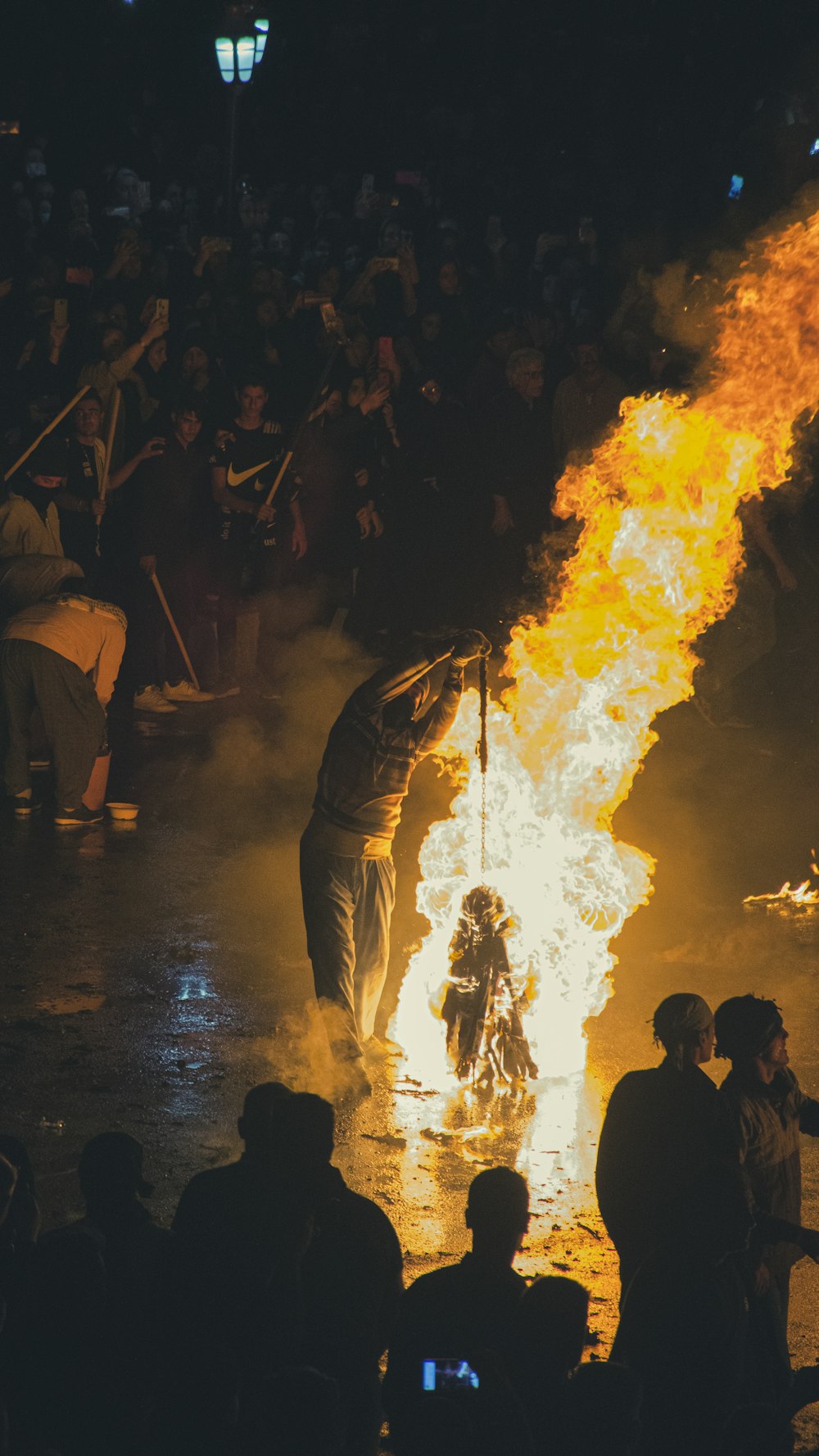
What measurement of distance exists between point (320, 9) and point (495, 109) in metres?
2.95

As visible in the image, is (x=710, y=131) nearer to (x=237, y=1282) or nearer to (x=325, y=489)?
(x=325, y=489)

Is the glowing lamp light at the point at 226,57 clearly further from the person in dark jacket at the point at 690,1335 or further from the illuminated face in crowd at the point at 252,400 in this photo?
the person in dark jacket at the point at 690,1335

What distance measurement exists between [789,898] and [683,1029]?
5.88 m

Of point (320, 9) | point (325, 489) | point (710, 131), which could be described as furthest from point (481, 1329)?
point (320, 9)

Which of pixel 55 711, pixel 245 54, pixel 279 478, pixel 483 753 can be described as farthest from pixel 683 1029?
pixel 245 54

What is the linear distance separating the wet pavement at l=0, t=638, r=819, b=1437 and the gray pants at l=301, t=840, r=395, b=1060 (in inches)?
7.2

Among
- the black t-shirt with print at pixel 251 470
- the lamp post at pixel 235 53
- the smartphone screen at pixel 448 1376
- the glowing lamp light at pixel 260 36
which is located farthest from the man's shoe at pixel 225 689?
the smartphone screen at pixel 448 1376

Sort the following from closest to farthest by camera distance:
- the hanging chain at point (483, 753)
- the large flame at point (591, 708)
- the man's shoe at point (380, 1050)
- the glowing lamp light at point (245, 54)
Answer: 1. the hanging chain at point (483, 753)
2. the man's shoe at point (380, 1050)
3. the large flame at point (591, 708)
4. the glowing lamp light at point (245, 54)

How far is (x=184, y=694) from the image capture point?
14.2 m

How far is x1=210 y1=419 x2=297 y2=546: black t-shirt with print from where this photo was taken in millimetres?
14008

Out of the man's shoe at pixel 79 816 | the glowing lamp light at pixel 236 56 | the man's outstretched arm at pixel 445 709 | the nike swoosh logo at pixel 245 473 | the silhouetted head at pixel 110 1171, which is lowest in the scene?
the silhouetted head at pixel 110 1171

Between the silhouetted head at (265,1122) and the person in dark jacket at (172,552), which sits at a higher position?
the person in dark jacket at (172,552)

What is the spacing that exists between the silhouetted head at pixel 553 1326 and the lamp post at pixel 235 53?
14.1m

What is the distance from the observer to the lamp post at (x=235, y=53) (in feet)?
49.6
